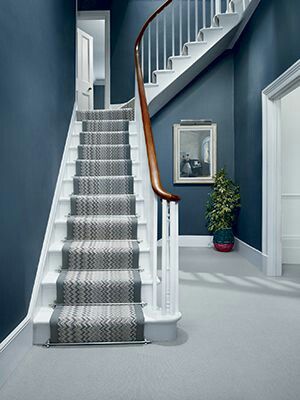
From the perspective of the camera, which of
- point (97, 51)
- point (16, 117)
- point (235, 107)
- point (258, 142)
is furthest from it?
point (97, 51)

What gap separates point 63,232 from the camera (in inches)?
116

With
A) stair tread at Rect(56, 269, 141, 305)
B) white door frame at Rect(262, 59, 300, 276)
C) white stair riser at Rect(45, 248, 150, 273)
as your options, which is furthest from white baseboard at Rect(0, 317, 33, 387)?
white door frame at Rect(262, 59, 300, 276)

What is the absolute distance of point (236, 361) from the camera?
189cm

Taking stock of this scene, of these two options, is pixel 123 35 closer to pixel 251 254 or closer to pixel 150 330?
pixel 251 254

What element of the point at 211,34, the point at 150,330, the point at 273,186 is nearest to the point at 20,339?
the point at 150,330

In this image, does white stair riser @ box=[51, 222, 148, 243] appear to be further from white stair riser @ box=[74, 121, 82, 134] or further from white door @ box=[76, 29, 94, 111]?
white door @ box=[76, 29, 94, 111]

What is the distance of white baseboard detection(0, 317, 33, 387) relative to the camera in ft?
5.63

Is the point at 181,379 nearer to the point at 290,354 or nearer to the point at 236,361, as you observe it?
the point at 236,361

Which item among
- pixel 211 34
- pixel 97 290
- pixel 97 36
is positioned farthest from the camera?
pixel 97 36

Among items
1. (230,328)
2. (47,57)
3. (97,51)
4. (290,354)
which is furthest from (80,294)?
(97,51)

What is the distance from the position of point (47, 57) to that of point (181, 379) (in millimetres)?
2606

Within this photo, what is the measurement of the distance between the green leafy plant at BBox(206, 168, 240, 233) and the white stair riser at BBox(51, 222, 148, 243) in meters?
2.31

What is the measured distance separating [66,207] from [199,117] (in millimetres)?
3062

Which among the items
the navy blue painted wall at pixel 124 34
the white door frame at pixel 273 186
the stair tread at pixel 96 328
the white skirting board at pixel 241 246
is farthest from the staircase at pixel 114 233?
the white skirting board at pixel 241 246
